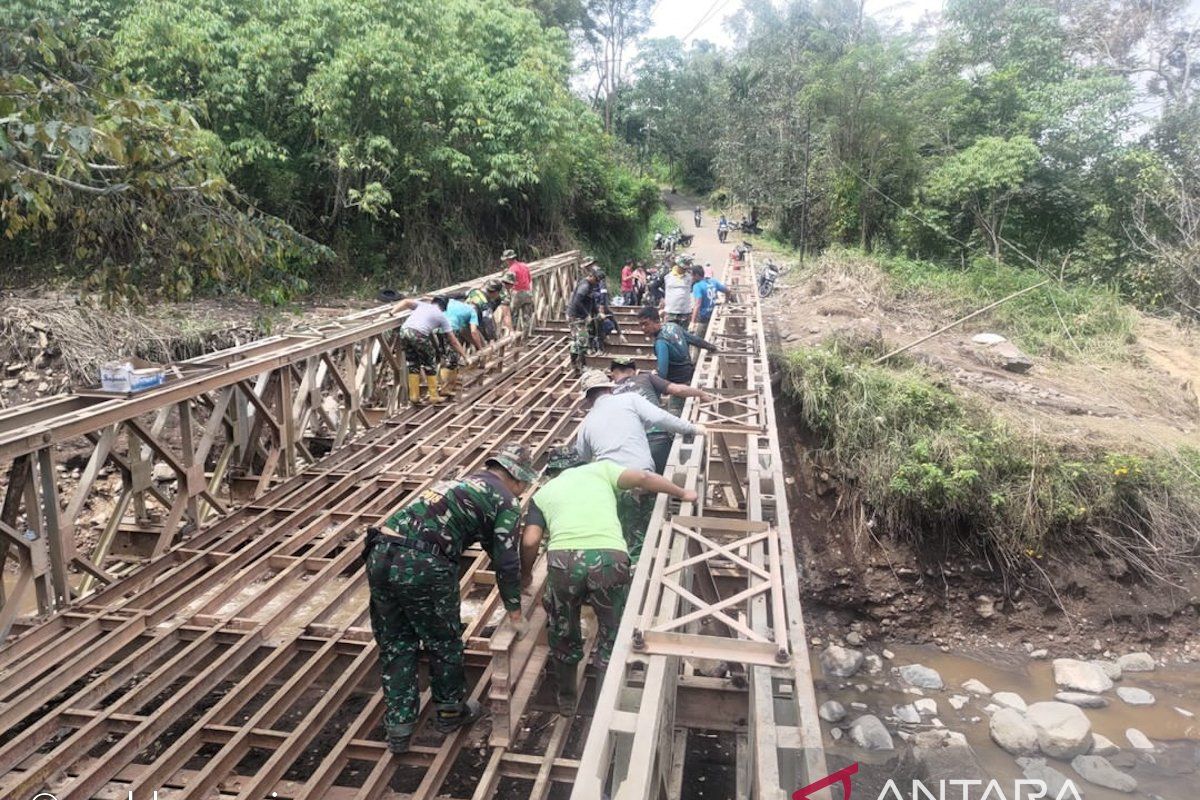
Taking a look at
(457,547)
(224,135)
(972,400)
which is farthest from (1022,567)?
(224,135)

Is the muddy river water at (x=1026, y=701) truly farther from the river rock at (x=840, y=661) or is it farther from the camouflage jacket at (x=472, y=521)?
the camouflage jacket at (x=472, y=521)

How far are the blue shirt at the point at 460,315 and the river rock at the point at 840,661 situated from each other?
567 centimetres

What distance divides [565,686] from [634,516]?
1.45 meters

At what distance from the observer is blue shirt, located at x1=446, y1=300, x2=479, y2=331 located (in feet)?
29.8

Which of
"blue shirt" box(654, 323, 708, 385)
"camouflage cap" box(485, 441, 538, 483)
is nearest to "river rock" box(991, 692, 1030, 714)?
"blue shirt" box(654, 323, 708, 385)

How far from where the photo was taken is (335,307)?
47.7 feet

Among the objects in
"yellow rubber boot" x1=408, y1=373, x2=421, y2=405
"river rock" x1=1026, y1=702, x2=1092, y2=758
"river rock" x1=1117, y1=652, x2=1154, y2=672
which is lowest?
"river rock" x1=1117, y1=652, x2=1154, y2=672

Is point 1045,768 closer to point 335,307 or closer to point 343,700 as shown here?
point 343,700

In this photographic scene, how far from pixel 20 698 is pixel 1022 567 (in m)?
9.54

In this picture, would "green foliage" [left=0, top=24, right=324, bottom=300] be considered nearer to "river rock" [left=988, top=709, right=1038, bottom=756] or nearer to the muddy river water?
the muddy river water

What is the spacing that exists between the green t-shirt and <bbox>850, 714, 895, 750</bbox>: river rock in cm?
457

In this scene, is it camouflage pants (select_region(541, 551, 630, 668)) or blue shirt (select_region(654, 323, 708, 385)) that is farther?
blue shirt (select_region(654, 323, 708, 385))

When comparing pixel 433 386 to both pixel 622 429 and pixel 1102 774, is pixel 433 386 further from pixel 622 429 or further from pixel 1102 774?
pixel 1102 774

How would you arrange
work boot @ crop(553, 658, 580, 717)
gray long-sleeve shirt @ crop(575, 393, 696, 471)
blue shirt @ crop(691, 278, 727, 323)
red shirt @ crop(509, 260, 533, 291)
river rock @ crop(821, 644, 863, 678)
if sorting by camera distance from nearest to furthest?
work boot @ crop(553, 658, 580, 717) < gray long-sleeve shirt @ crop(575, 393, 696, 471) < river rock @ crop(821, 644, 863, 678) < blue shirt @ crop(691, 278, 727, 323) < red shirt @ crop(509, 260, 533, 291)
